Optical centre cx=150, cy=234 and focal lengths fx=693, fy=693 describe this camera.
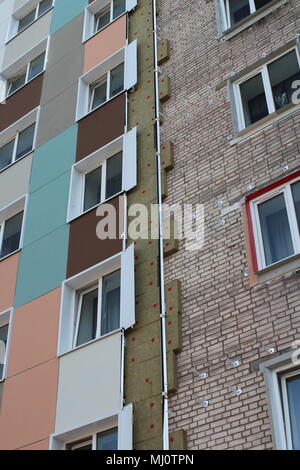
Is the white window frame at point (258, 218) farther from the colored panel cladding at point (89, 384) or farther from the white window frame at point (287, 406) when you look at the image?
the colored panel cladding at point (89, 384)

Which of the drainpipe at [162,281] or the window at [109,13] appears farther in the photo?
the window at [109,13]

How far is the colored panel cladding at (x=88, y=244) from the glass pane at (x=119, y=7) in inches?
278

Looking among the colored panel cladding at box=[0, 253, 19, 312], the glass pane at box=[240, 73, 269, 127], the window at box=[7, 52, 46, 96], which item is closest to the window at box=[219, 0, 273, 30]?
the glass pane at box=[240, 73, 269, 127]

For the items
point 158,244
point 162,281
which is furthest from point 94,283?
point 162,281

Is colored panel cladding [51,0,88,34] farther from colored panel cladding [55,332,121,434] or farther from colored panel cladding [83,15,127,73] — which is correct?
colored panel cladding [55,332,121,434]

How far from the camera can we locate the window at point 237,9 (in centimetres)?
1431

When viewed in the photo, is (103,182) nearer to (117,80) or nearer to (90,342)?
(117,80)

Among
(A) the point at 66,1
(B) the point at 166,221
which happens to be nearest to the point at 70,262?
(B) the point at 166,221

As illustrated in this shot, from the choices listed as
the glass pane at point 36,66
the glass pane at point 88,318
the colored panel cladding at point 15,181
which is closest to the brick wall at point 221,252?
the glass pane at point 88,318

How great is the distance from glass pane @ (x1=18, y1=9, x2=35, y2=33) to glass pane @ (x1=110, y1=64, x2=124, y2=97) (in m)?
6.64

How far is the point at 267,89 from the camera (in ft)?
41.6

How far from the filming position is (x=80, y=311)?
12836mm

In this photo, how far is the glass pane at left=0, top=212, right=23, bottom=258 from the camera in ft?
51.1

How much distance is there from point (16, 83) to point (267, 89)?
34.0 ft
